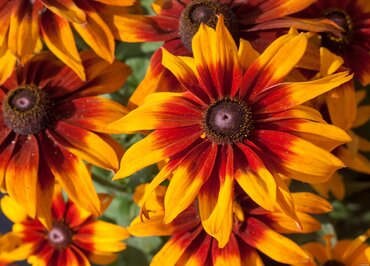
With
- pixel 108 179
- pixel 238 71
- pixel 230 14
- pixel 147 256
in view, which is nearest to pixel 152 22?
pixel 230 14

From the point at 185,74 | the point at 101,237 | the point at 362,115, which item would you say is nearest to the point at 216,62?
the point at 185,74

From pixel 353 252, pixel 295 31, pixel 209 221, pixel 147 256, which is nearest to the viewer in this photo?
pixel 209 221

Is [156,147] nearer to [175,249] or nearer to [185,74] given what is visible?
[185,74]

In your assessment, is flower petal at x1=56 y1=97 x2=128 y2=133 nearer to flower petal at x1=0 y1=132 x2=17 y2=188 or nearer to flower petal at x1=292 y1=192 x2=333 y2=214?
flower petal at x1=0 y1=132 x2=17 y2=188

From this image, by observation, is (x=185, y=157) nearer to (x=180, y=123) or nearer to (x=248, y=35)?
(x=180, y=123)

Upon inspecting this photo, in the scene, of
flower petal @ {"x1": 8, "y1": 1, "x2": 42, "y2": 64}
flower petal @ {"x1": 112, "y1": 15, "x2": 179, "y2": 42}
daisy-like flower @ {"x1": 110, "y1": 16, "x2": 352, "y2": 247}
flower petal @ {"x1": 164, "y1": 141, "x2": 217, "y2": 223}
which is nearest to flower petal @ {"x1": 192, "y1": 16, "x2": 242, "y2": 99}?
daisy-like flower @ {"x1": 110, "y1": 16, "x2": 352, "y2": 247}

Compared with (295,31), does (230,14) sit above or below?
above

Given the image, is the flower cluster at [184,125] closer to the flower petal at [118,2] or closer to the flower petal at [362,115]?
the flower petal at [118,2]
